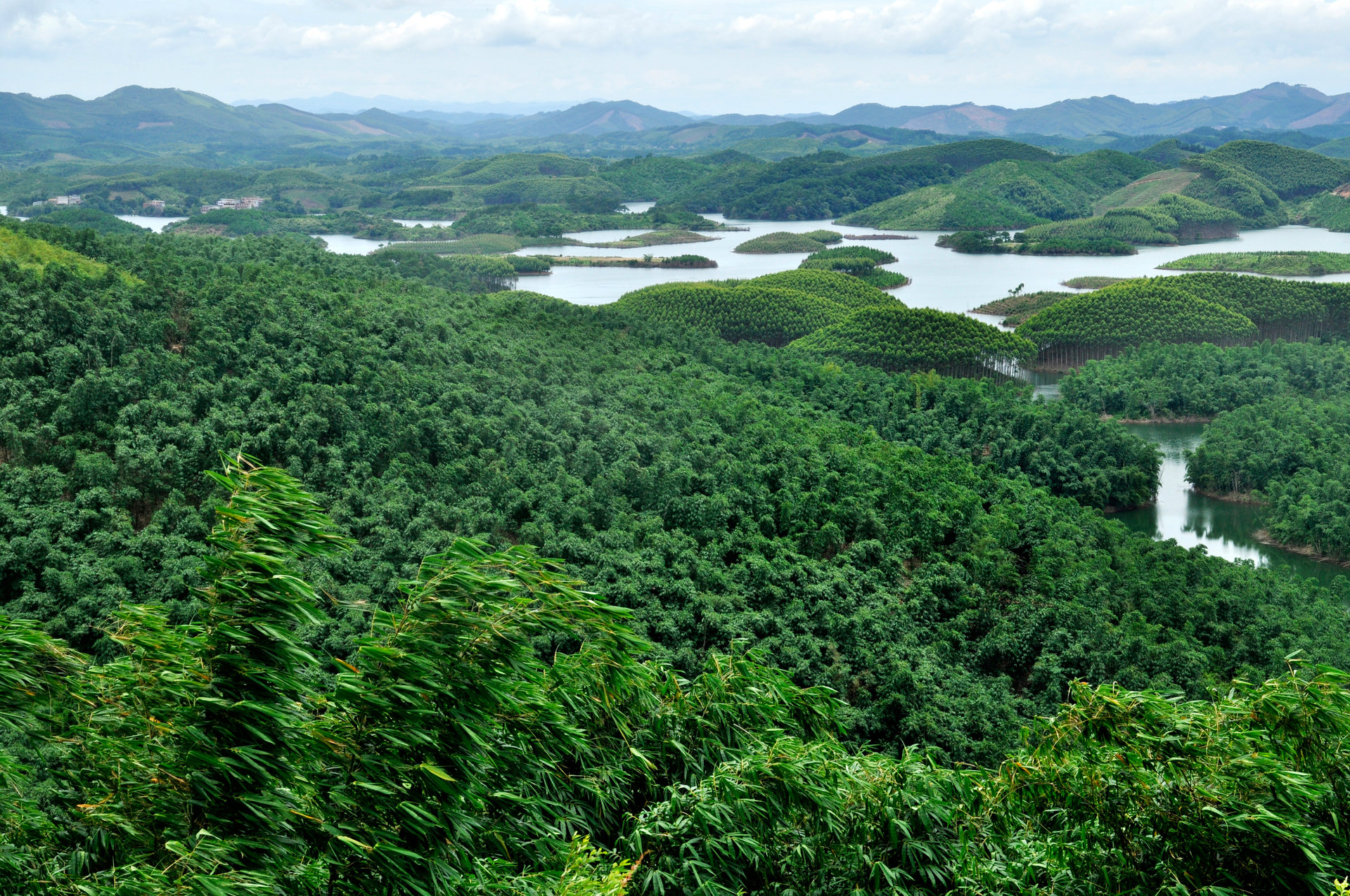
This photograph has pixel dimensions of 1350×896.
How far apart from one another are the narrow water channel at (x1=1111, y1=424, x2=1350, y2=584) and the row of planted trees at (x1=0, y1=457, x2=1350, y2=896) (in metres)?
26.6

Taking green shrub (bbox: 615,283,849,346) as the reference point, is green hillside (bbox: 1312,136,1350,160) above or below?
above

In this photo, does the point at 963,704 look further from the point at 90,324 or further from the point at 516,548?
the point at 90,324

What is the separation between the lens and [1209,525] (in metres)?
35.5

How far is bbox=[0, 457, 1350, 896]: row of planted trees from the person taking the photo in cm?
603

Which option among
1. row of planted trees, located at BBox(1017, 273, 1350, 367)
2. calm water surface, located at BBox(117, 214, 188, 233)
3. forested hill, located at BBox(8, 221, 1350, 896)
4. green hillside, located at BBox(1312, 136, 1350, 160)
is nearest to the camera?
forested hill, located at BBox(8, 221, 1350, 896)

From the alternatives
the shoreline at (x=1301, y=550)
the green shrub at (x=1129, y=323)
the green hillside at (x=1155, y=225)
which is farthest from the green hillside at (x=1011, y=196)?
the shoreline at (x=1301, y=550)

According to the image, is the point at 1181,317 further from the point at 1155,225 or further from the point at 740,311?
the point at 1155,225

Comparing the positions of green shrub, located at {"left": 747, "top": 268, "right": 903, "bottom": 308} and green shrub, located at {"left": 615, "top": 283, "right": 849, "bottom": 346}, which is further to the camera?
green shrub, located at {"left": 747, "top": 268, "right": 903, "bottom": 308}

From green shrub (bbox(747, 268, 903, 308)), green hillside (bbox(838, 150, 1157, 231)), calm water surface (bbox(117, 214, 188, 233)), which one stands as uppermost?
→ green hillside (bbox(838, 150, 1157, 231))

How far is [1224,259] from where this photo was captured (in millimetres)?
88375

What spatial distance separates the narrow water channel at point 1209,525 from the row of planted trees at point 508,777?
1047 inches

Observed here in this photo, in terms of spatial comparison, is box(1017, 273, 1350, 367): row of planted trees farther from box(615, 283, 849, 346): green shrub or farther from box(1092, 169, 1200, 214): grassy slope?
box(1092, 169, 1200, 214): grassy slope

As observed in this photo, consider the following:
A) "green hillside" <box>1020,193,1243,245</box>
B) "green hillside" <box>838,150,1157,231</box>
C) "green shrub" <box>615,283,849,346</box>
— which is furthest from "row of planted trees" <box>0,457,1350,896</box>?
"green hillside" <box>838,150,1157,231</box>

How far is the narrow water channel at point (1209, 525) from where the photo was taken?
104ft
